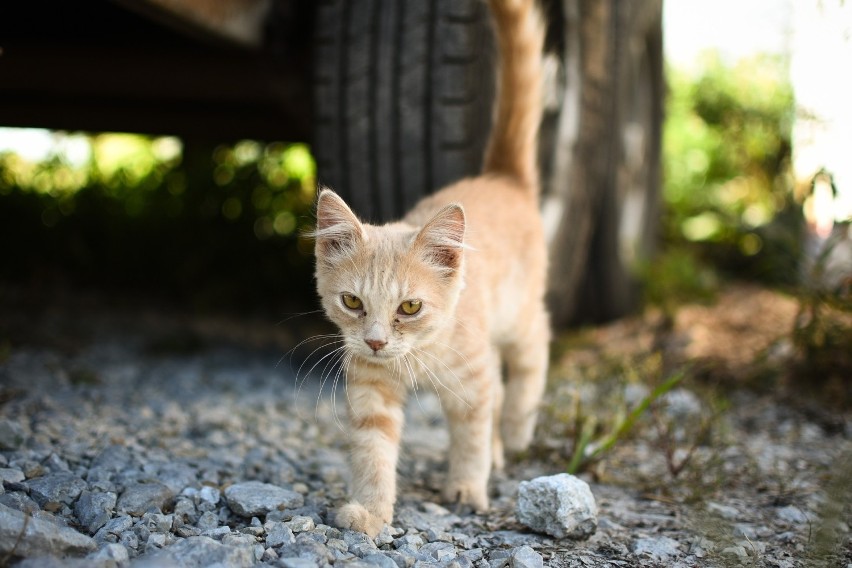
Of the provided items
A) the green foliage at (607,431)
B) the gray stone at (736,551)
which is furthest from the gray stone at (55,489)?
the gray stone at (736,551)

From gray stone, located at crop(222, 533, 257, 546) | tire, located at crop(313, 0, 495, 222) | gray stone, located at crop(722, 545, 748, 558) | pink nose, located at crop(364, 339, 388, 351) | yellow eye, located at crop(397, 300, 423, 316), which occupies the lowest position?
gray stone, located at crop(722, 545, 748, 558)

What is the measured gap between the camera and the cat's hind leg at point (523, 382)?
8.20 feet

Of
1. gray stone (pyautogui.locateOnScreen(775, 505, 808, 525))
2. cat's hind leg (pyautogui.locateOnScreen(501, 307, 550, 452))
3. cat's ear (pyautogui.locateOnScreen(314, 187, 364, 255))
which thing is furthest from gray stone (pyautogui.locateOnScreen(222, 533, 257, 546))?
gray stone (pyautogui.locateOnScreen(775, 505, 808, 525))

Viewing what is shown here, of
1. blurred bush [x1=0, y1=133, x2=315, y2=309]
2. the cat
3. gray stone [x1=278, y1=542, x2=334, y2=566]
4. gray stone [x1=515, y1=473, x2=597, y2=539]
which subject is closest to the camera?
gray stone [x1=278, y1=542, x2=334, y2=566]

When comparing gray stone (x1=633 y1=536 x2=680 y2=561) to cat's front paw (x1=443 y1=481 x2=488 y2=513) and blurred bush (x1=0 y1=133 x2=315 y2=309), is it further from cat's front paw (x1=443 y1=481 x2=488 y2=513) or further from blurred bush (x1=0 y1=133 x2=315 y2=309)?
blurred bush (x1=0 y1=133 x2=315 y2=309)

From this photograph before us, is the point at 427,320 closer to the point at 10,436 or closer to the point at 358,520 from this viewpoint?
the point at 358,520

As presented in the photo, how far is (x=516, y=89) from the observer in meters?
2.57

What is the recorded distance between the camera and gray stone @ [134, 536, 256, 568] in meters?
1.45

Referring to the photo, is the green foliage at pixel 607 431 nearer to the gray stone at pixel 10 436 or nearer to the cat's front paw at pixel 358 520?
the cat's front paw at pixel 358 520

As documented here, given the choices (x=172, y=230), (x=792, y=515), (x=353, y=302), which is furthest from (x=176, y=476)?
(x=172, y=230)

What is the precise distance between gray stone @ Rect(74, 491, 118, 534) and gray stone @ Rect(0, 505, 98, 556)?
11 cm

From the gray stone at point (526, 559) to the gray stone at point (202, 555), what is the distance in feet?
1.69

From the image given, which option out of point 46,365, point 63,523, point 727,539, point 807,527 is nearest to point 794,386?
point 807,527

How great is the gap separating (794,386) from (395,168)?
1.64 meters
